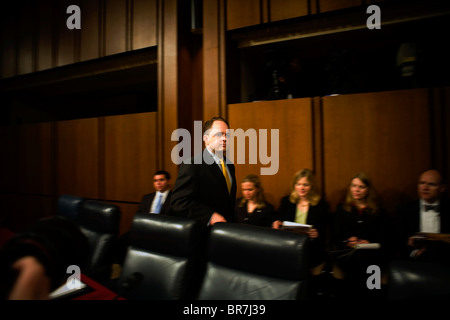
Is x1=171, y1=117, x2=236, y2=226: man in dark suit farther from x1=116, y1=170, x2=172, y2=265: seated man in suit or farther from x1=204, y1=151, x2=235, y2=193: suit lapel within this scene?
x1=116, y1=170, x2=172, y2=265: seated man in suit

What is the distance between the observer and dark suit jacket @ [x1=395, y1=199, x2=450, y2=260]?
2.34 m

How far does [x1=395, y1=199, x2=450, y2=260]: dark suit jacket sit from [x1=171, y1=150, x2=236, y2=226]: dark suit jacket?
1.64 metres

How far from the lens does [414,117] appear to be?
9.24 ft

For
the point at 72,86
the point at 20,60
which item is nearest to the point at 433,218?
the point at 72,86

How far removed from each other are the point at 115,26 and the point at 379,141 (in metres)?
4.00

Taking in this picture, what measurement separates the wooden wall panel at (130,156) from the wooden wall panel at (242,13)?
1630mm

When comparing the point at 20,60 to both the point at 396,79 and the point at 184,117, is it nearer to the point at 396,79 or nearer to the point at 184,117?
the point at 184,117

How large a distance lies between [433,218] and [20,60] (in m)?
6.77

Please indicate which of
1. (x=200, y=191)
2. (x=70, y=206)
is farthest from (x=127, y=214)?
(x=200, y=191)

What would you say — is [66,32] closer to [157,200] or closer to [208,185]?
[157,200]

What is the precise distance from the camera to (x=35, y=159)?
17.1ft

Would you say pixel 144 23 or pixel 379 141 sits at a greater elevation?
pixel 144 23

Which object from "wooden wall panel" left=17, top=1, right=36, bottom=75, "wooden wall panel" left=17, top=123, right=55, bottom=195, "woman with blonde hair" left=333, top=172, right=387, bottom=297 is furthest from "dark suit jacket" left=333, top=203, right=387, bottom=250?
"wooden wall panel" left=17, top=1, right=36, bottom=75

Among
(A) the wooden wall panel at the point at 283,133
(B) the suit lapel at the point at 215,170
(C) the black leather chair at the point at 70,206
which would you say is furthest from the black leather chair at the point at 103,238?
(A) the wooden wall panel at the point at 283,133
